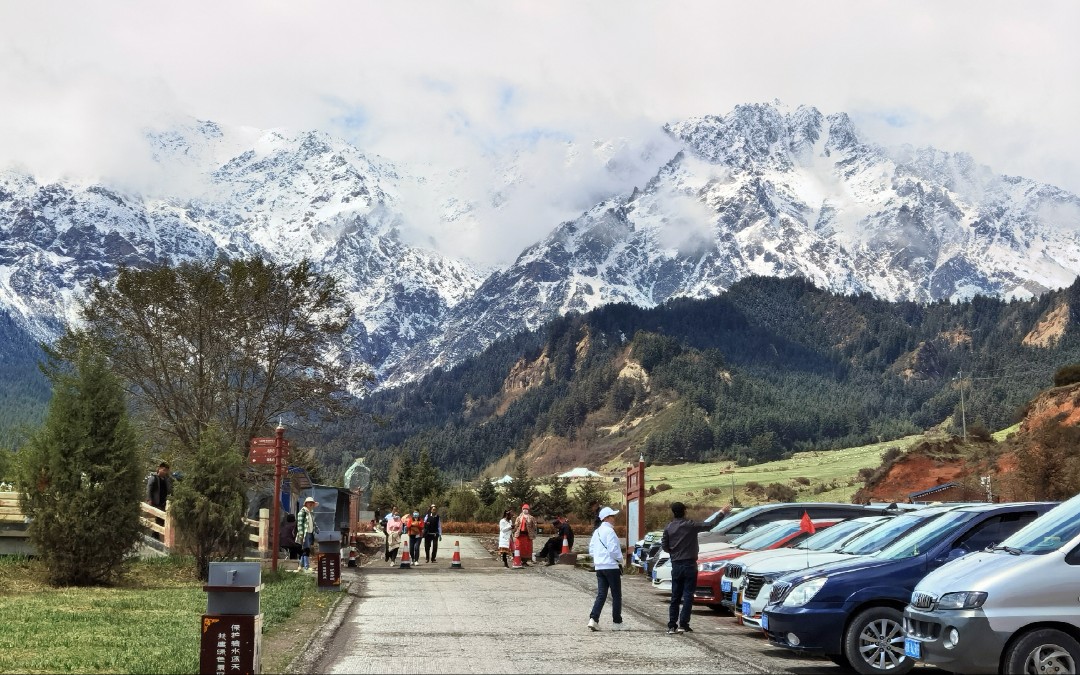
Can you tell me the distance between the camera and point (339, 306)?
48188 mm

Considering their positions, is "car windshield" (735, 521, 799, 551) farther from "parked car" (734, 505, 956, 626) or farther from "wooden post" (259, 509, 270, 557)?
"wooden post" (259, 509, 270, 557)

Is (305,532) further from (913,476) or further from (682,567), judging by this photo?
(913,476)

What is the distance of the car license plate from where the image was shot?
12.6 meters

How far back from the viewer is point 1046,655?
12.0 meters

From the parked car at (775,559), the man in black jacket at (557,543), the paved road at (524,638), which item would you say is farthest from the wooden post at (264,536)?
the parked car at (775,559)

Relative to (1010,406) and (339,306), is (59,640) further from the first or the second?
(1010,406)

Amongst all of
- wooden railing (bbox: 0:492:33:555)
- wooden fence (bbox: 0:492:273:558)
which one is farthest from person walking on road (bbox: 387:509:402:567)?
wooden railing (bbox: 0:492:33:555)

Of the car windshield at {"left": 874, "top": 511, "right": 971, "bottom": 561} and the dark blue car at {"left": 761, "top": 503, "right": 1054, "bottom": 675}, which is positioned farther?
the car windshield at {"left": 874, "top": 511, "right": 971, "bottom": 561}

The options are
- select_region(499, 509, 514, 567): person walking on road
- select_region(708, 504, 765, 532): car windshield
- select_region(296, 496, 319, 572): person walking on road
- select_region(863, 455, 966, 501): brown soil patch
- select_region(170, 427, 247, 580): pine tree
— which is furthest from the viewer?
select_region(863, 455, 966, 501): brown soil patch

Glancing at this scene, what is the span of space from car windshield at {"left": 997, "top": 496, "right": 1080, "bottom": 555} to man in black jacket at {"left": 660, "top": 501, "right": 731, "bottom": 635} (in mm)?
5613

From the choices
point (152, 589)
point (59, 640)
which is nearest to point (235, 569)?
point (59, 640)

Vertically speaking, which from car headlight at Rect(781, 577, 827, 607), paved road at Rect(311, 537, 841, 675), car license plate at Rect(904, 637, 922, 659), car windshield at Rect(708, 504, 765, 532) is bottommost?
paved road at Rect(311, 537, 841, 675)

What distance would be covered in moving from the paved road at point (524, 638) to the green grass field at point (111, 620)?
4.95ft

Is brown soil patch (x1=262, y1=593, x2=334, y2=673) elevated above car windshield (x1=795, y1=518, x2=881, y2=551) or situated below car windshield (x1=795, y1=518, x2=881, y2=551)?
below
